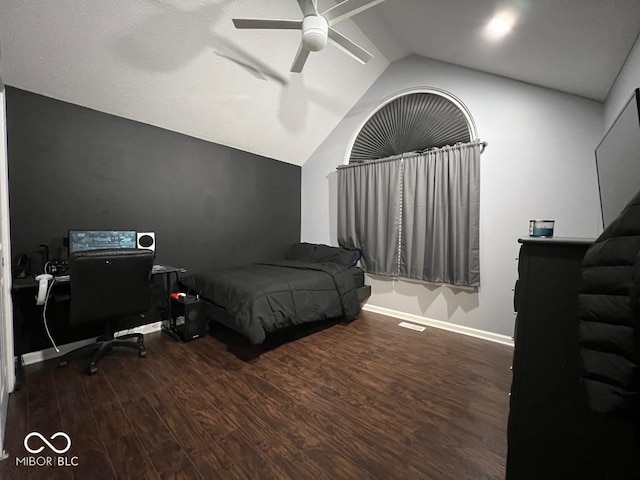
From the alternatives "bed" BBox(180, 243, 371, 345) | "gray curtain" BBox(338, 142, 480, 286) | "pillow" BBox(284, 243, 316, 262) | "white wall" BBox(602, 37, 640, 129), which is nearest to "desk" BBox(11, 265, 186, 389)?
"bed" BBox(180, 243, 371, 345)

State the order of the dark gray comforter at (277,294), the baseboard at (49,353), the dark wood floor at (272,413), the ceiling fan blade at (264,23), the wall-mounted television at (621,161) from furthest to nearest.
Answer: the dark gray comforter at (277,294), the baseboard at (49,353), the ceiling fan blade at (264,23), the dark wood floor at (272,413), the wall-mounted television at (621,161)

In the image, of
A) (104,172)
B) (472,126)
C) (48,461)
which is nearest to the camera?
(48,461)

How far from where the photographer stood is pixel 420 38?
2.76 meters

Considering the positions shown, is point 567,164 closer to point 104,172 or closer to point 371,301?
point 371,301

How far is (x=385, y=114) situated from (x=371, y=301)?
2.67 m

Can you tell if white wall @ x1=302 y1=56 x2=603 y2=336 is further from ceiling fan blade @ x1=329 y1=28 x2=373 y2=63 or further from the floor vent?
ceiling fan blade @ x1=329 y1=28 x2=373 y2=63

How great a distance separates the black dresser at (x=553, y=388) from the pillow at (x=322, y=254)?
2.63 m

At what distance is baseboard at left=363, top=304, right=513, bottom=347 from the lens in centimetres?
277

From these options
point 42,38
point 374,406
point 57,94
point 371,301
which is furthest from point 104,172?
point 371,301

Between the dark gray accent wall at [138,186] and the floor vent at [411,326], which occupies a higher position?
the dark gray accent wall at [138,186]

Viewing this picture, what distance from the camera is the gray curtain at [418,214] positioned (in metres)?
2.90

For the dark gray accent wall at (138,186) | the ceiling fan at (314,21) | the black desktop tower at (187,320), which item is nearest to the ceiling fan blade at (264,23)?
the ceiling fan at (314,21)

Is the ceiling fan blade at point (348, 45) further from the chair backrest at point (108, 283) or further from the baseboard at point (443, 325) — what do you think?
the baseboard at point (443, 325)

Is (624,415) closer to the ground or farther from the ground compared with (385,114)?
closer to the ground
